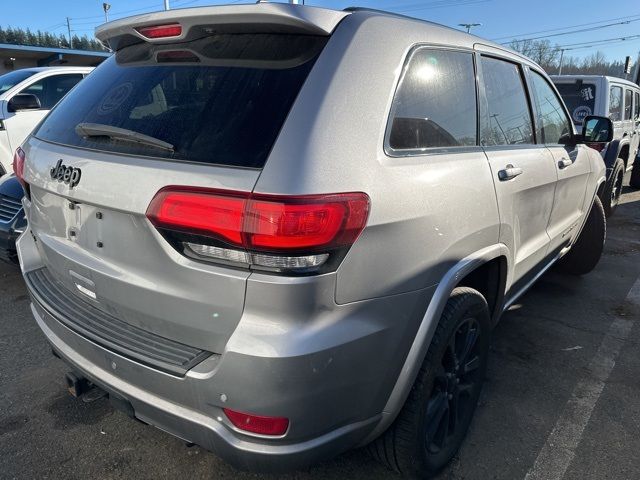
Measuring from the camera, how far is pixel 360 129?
157cm

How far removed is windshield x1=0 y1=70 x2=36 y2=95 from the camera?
6387mm

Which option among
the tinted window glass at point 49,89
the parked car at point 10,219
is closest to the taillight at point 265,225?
the parked car at point 10,219

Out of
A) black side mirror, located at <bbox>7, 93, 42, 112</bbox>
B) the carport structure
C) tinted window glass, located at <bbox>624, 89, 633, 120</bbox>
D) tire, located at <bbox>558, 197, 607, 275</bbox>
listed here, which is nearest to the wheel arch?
tire, located at <bbox>558, 197, 607, 275</bbox>

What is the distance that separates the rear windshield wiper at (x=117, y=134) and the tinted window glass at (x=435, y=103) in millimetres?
793

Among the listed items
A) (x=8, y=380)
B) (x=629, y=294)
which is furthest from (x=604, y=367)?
(x=8, y=380)

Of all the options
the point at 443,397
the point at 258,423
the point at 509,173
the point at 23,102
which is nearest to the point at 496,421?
the point at 443,397

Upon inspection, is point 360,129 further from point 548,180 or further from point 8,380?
point 8,380

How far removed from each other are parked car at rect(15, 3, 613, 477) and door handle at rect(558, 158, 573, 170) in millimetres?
1262

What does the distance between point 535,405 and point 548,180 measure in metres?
1.30

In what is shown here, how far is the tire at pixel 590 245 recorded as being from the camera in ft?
14.8

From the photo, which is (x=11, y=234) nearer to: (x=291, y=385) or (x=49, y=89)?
(x=291, y=385)

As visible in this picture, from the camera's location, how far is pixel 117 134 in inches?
69.3

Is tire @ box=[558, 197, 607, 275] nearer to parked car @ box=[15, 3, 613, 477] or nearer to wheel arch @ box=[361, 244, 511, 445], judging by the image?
parked car @ box=[15, 3, 613, 477]

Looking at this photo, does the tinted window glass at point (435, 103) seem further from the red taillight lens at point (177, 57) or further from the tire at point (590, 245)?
the tire at point (590, 245)
